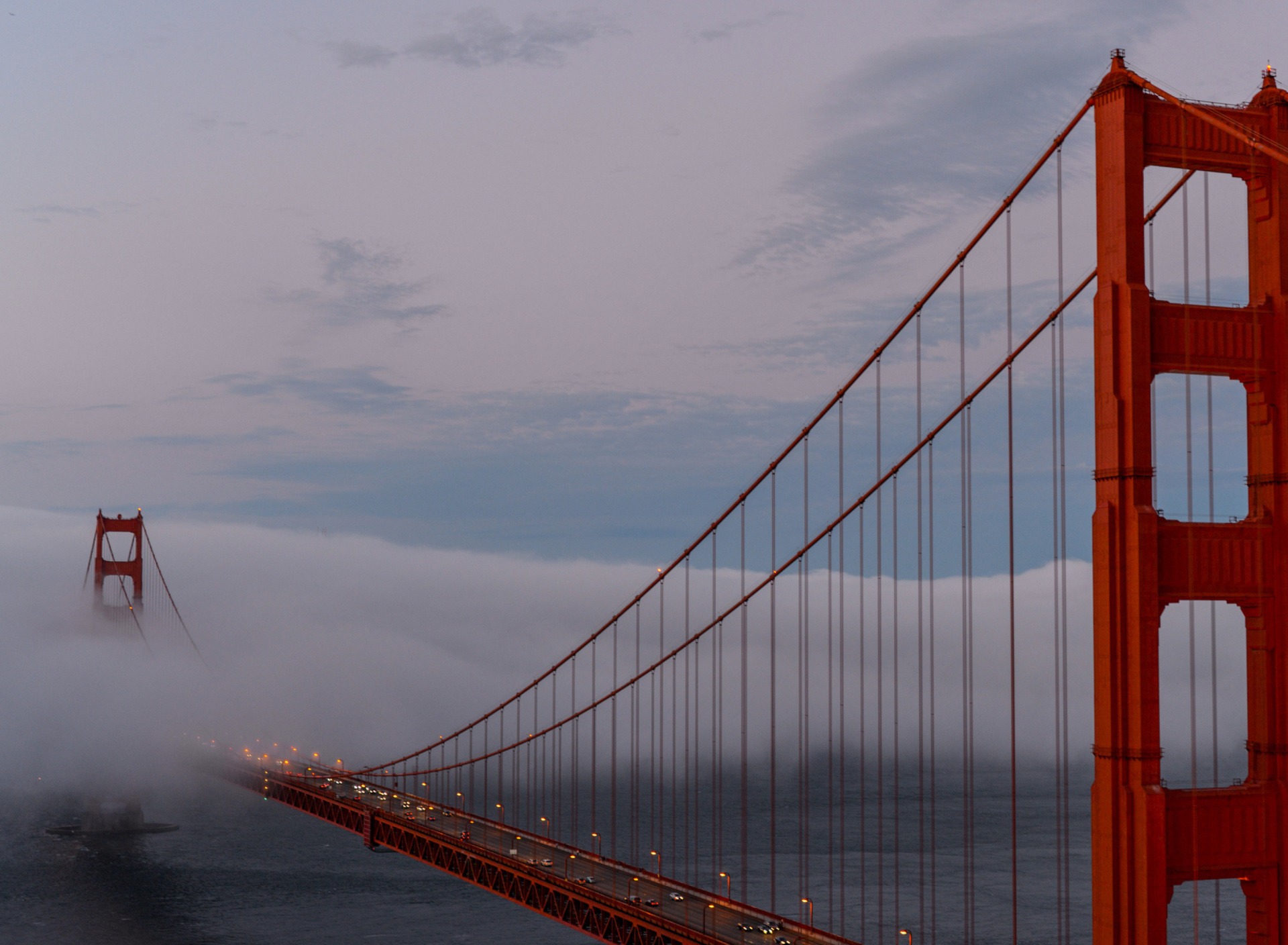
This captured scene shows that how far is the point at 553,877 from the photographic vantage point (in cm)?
4594

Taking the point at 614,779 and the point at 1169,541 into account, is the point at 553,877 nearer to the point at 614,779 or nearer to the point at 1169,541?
the point at 614,779

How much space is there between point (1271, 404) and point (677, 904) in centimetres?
2937

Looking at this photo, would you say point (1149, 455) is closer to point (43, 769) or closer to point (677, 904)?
point (677, 904)

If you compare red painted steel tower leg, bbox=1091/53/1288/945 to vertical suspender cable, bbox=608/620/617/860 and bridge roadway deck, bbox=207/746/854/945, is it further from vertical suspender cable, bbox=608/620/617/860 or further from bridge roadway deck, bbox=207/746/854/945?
vertical suspender cable, bbox=608/620/617/860

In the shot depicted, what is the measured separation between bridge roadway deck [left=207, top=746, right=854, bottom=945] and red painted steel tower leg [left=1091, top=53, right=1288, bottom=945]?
1783 centimetres

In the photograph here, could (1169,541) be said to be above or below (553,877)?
above

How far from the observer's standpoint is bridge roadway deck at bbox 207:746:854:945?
127ft

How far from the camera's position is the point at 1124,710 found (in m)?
18.2

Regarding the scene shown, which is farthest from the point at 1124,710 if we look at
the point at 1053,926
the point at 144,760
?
the point at 144,760

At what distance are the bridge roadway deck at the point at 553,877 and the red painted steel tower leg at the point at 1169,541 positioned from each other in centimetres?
1783

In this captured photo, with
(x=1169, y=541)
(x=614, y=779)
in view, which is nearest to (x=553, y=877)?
(x=614, y=779)

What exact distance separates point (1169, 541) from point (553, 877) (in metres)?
32.2

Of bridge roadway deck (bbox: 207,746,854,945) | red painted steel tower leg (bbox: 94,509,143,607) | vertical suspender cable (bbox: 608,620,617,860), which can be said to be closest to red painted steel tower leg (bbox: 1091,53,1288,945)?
bridge roadway deck (bbox: 207,746,854,945)

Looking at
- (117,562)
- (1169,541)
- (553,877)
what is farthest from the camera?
(117,562)
